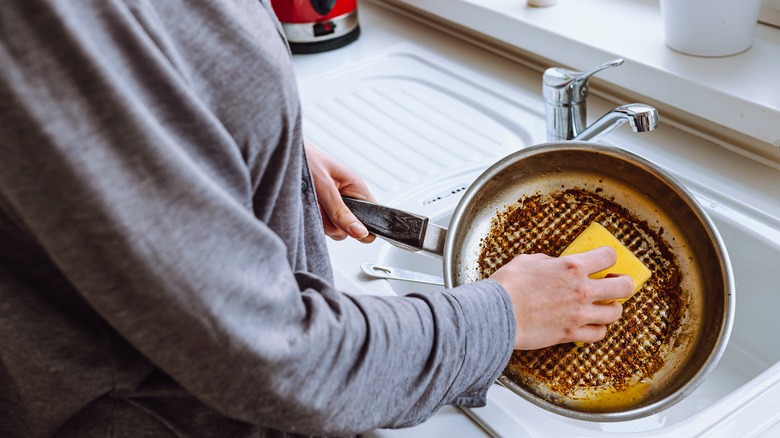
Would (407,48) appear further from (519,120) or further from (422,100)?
(519,120)

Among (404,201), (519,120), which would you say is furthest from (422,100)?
(404,201)

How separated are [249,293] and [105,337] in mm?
130

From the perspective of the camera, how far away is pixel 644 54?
3.72ft

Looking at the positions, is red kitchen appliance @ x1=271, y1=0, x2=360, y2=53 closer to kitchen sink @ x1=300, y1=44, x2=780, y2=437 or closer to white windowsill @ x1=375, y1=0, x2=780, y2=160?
kitchen sink @ x1=300, y1=44, x2=780, y2=437

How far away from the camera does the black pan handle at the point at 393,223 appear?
773 millimetres

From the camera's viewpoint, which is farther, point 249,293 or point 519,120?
point 519,120

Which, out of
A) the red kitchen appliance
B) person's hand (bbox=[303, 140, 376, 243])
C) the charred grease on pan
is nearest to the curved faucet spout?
the charred grease on pan

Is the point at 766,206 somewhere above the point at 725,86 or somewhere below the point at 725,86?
below

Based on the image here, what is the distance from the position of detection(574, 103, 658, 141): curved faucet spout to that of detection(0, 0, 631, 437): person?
13.9 inches

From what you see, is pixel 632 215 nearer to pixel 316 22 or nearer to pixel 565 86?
pixel 565 86

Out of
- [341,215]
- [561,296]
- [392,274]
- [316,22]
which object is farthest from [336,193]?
[316,22]

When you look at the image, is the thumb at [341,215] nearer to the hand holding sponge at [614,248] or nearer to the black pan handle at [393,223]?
the black pan handle at [393,223]

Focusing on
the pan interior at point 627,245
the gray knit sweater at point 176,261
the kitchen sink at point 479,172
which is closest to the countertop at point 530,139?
the kitchen sink at point 479,172

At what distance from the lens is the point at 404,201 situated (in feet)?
3.52
